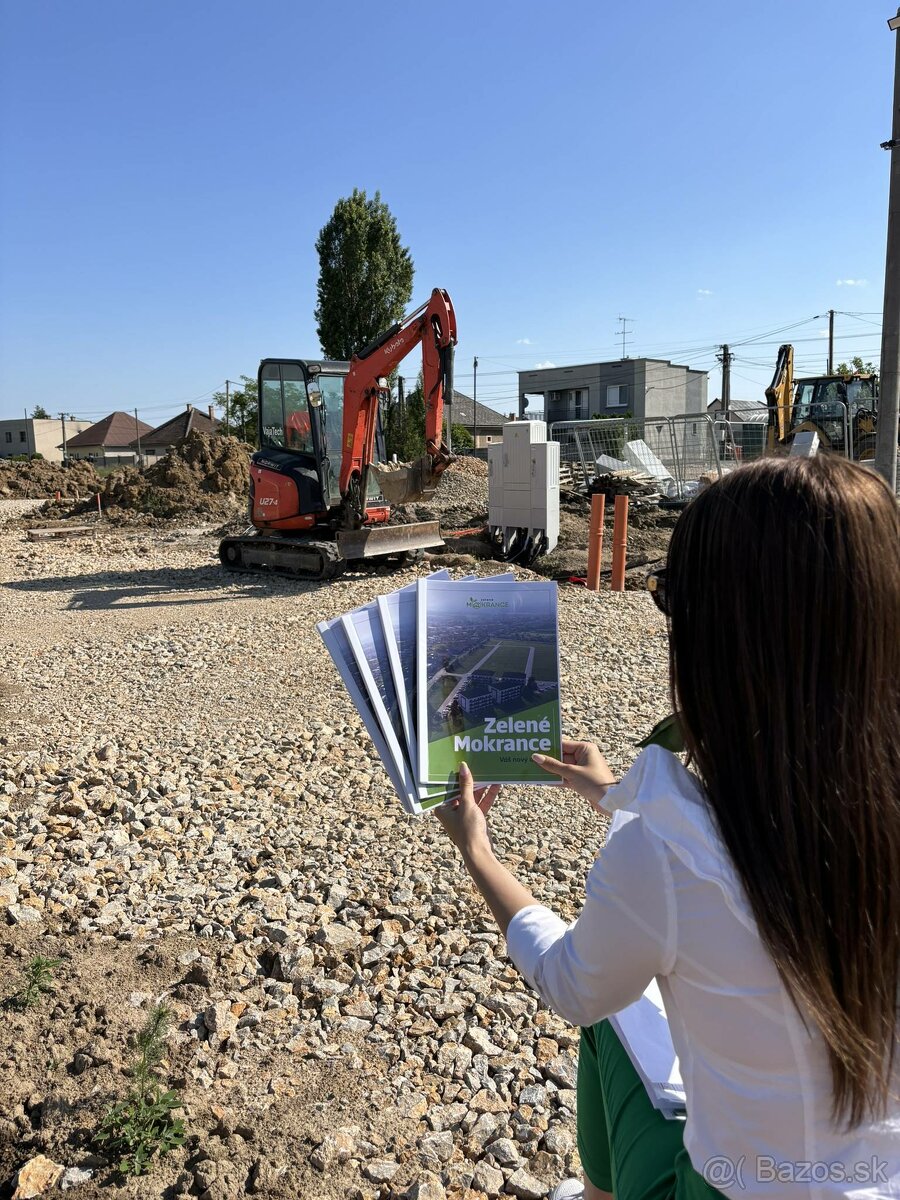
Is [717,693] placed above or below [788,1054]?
above

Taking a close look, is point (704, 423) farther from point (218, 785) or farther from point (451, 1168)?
point (451, 1168)

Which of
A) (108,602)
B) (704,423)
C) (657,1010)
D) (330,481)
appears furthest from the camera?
(704,423)

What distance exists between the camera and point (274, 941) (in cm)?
351

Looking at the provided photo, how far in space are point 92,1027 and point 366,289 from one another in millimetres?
32709

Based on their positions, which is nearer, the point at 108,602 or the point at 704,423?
the point at 108,602

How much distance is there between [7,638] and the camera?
30.5 feet

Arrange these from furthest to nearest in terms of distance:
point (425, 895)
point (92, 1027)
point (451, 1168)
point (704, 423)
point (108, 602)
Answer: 1. point (704, 423)
2. point (108, 602)
3. point (425, 895)
4. point (92, 1027)
5. point (451, 1168)

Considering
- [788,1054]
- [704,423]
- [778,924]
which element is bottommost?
[788,1054]

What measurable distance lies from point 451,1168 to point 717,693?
1846 mm

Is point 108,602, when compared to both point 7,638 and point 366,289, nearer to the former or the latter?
point 7,638

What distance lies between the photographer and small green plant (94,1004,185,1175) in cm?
241

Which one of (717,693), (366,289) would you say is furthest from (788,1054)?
(366,289)

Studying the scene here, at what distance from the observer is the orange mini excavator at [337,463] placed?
12.1 meters

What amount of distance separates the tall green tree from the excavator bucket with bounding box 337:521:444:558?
21.2m
